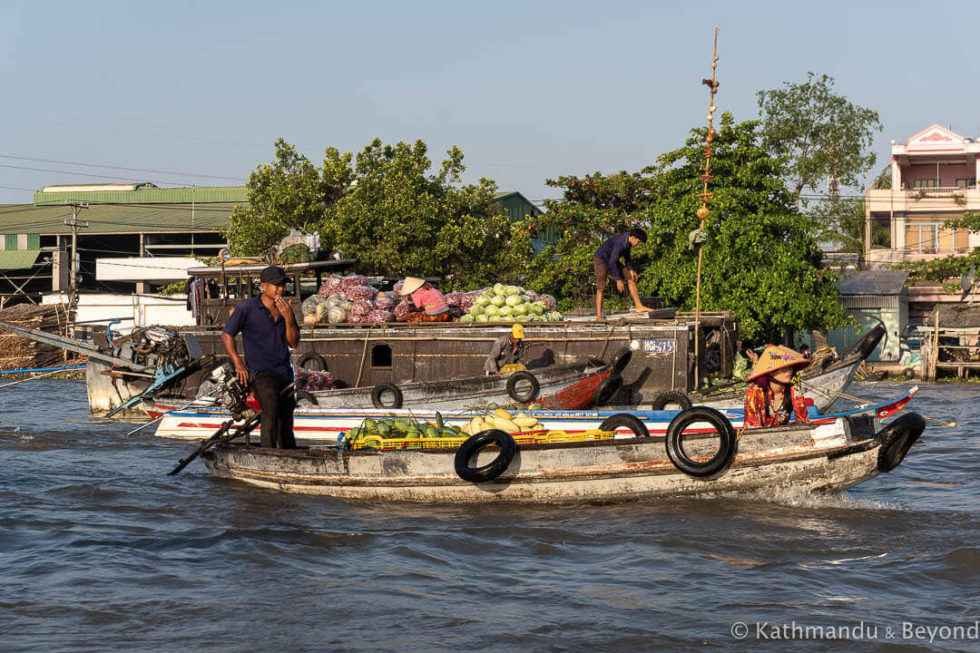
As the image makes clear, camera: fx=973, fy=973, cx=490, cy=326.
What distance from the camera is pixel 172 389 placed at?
62.7 feet

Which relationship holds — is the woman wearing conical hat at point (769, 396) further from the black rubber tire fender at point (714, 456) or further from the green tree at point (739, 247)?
the green tree at point (739, 247)

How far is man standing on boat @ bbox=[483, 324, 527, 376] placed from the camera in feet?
51.8

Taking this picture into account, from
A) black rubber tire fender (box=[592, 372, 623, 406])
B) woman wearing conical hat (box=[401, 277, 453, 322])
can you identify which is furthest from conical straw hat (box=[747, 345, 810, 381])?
woman wearing conical hat (box=[401, 277, 453, 322])

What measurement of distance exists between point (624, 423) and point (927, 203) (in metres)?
35.3

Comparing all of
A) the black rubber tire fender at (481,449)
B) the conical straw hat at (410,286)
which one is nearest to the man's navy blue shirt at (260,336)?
the black rubber tire fender at (481,449)

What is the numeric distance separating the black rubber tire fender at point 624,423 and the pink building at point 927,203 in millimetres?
32454

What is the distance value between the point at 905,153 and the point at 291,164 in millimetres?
26781

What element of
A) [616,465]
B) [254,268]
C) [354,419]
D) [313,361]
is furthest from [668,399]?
[254,268]

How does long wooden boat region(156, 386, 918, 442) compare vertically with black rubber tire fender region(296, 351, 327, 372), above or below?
below

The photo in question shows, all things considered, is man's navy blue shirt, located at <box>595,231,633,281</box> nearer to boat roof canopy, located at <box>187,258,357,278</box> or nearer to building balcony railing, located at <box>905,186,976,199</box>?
boat roof canopy, located at <box>187,258,357,278</box>

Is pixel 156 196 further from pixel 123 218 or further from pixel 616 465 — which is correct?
pixel 616 465

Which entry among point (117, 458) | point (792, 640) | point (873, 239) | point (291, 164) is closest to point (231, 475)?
point (117, 458)

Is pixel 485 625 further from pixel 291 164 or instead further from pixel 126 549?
pixel 291 164

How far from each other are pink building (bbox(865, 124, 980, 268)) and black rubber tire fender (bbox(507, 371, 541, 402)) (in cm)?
2931
